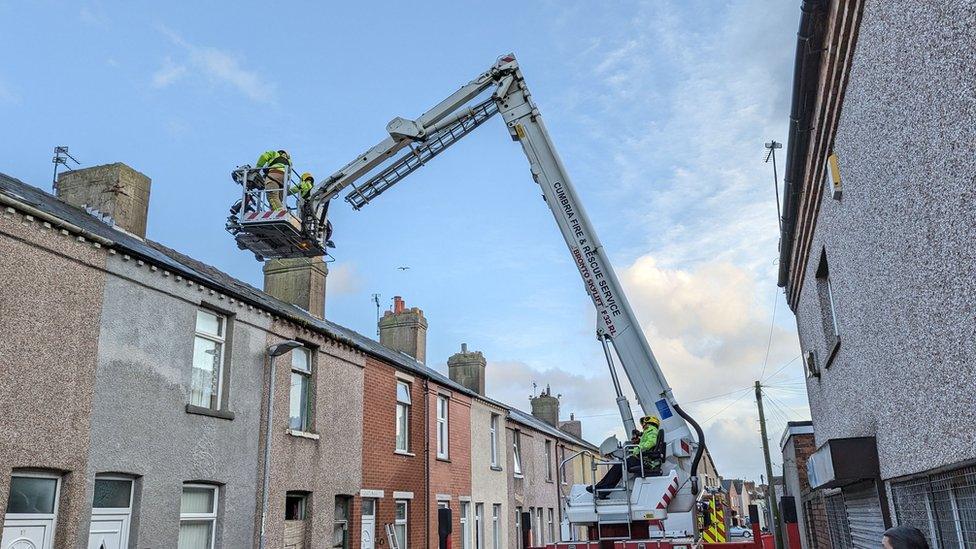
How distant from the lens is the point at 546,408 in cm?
3825

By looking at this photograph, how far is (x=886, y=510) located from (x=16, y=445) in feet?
29.4

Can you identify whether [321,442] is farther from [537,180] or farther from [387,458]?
[537,180]

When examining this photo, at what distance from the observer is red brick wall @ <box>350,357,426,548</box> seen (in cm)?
1650

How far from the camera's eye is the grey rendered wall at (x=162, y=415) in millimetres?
10039

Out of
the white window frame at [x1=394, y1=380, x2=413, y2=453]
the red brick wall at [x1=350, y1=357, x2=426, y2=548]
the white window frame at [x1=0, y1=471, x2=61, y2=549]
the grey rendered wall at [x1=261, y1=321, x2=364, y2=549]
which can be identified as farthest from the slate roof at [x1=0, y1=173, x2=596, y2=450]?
the white window frame at [x1=0, y1=471, x2=61, y2=549]

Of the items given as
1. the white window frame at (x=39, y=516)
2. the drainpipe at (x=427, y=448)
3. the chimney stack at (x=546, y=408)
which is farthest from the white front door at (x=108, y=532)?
the chimney stack at (x=546, y=408)

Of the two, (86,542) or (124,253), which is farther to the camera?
(124,253)

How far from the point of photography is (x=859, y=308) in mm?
5879

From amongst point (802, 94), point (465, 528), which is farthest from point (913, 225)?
point (465, 528)

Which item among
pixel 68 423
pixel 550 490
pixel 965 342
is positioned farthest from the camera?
pixel 550 490

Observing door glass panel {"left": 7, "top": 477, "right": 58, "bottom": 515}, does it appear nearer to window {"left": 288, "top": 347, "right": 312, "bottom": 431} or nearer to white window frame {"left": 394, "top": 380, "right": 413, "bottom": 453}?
window {"left": 288, "top": 347, "right": 312, "bottom": 431}

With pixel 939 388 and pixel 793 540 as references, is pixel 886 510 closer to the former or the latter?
pixel 939 388

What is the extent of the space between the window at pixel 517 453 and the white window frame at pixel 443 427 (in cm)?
602

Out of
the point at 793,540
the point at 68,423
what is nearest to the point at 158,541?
the point at 68,423
